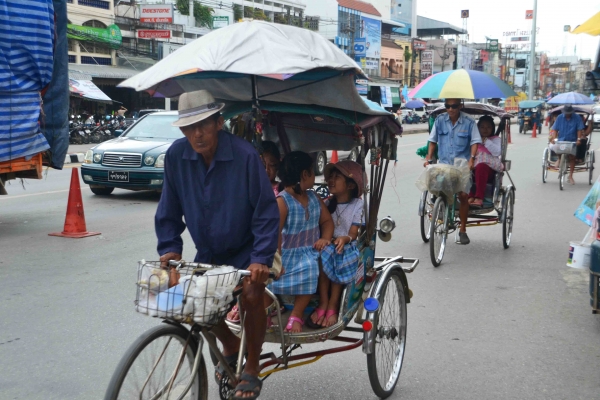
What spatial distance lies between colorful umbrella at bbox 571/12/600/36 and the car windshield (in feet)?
28.0

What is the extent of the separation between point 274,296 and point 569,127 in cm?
1324

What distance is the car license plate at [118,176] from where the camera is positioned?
11.8m

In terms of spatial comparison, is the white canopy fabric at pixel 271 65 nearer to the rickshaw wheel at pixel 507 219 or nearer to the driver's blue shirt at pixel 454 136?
the driver's blue shirt at pixel 454 136

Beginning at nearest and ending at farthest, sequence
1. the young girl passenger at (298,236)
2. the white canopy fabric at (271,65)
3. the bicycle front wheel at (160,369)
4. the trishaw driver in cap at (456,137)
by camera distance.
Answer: the bicycle front wheel at (160,369) → the white canopy fabric at (271,65) → the young girl passenger at (298,236) → the trishaw driver in cap at (456,137)

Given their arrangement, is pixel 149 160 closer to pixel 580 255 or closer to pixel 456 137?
pixel 456 137

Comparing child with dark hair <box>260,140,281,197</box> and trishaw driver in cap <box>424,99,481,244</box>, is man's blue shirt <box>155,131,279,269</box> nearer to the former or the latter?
child with dark hair <box>260,140,281,197</box>

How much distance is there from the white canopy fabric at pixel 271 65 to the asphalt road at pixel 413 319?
3.45 ft

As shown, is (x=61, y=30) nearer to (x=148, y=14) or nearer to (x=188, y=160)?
(x=188, y=160)

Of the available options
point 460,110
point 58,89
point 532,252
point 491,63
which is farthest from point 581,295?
point 491,63

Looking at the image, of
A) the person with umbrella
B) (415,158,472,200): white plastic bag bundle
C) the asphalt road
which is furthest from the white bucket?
the person with umbrella

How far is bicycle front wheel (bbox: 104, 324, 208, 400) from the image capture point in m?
2.70

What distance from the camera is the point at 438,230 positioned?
753 cm

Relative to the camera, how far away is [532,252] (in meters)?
8.16

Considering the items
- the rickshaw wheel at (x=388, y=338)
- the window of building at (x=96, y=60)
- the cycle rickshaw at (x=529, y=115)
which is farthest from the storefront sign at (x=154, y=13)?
the rickshaw wheel at (x=388, y=338)
